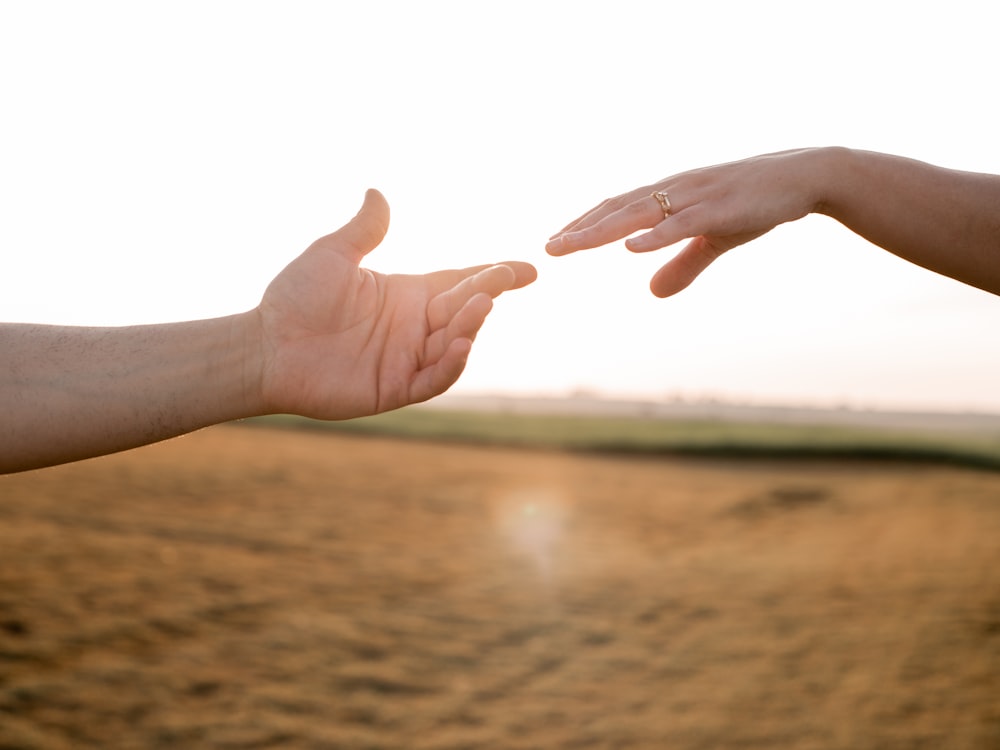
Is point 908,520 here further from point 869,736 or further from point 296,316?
point 296,316

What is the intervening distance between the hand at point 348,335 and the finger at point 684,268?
440 mm

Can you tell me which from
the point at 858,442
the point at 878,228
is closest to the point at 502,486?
the point at 858,442

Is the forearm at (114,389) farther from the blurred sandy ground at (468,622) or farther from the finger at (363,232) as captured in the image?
the blurred sandy ground at (468,622)

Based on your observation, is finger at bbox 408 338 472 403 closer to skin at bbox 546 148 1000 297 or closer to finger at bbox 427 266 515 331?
finger at bbox 427 266 515 331

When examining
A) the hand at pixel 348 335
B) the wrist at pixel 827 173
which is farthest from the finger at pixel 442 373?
the wrist at pixel 827 173

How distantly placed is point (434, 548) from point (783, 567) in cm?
333

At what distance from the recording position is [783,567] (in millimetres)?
8281

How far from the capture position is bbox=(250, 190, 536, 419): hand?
6.95 ft

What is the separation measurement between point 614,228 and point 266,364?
91cm

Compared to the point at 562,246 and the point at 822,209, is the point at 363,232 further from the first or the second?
the point at 822,209

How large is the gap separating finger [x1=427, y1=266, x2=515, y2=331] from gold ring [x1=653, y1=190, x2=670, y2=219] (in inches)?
14.6

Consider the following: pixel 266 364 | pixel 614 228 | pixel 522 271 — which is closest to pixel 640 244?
pixel 614 228

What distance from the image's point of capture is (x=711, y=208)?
77.9 inches

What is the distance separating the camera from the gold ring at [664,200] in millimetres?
1966
